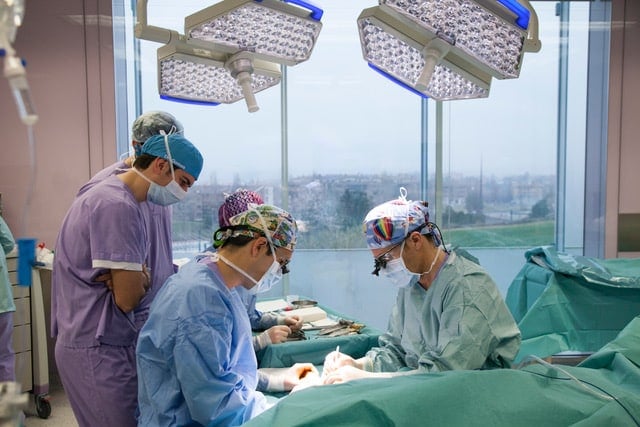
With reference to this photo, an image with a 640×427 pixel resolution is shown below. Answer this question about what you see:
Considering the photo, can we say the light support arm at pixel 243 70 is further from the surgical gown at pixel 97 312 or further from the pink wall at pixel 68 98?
the pink wall at pixel 68 98

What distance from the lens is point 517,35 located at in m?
1.10

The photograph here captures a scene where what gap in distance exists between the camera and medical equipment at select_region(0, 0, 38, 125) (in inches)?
22.0

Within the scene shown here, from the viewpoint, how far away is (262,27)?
132 centimetres

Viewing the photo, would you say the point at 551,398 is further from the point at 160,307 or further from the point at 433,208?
the point at 433,208

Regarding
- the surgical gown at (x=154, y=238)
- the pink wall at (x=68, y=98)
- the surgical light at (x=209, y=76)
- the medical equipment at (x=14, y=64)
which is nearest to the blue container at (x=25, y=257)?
the medical equipment at (x=14, y=64)

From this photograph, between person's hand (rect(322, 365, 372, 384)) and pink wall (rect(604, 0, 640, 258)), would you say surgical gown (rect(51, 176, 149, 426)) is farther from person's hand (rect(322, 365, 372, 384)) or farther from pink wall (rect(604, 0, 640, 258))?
pink wall (rect(604, 0, 640, 258))

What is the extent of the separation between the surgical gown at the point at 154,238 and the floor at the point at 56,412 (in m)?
1.23

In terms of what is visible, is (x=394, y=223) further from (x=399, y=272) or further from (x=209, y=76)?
(x=209, y=76)

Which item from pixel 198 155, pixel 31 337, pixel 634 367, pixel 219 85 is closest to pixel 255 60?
pixel 219 85

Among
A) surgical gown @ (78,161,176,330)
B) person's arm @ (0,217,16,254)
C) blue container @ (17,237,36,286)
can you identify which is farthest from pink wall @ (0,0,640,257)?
blue container @ (17,237,36,286)

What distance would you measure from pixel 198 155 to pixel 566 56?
10.4 ft

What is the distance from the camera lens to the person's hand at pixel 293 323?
2.06 m

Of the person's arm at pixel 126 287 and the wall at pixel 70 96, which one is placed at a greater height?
the wall at pixel 70 96

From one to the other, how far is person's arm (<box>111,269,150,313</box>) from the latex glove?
0.52 m
